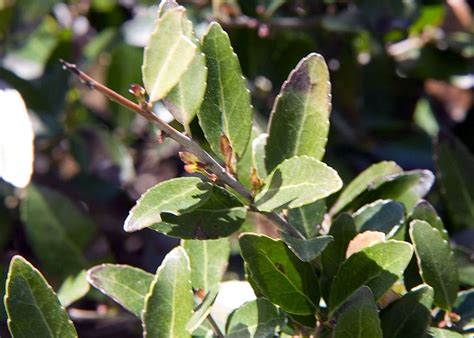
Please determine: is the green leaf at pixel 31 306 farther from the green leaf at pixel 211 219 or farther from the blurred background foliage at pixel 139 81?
the blurred background foliage at pixel 139 81

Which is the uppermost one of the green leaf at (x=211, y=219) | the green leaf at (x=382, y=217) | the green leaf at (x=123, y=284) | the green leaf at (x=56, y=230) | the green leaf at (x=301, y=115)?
the green leaf at (x=301, y=115)

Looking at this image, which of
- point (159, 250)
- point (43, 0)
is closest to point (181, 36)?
point (159, 250)

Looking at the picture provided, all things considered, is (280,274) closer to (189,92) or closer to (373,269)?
(373,269)

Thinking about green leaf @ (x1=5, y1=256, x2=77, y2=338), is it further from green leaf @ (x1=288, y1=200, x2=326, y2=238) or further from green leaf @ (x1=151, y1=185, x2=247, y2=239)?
green leaf @ (x1=288, y1=200, x2=326, y2=238)

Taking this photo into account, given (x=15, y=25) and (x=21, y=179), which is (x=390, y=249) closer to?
(x=21, y=179)

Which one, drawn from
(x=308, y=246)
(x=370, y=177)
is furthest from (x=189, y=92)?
(x=370, y=177)

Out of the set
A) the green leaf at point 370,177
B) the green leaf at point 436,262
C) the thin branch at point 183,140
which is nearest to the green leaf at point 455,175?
the green leaf at point 370,177
